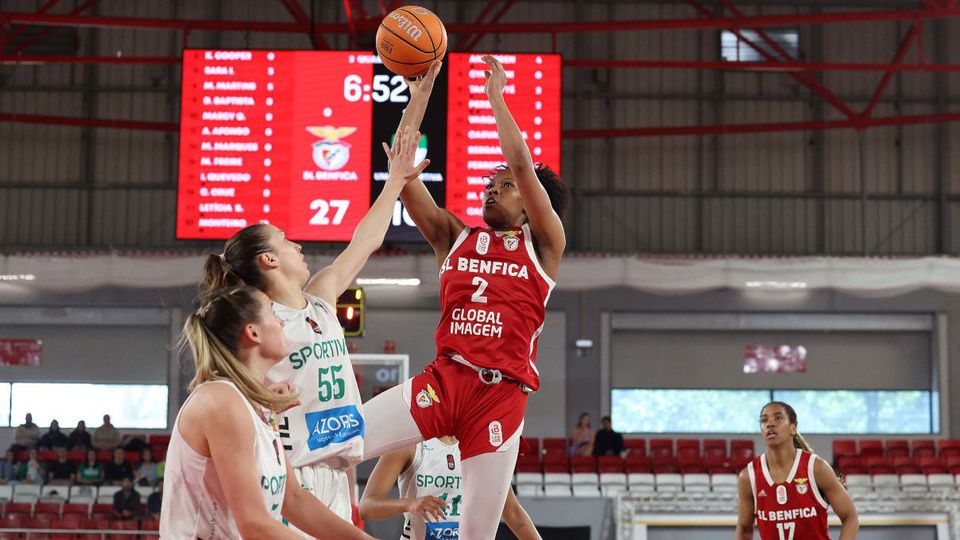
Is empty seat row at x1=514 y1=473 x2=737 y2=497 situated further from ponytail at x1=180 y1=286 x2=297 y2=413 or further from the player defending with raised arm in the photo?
ponytail at x1=180 y1=286 x2=297 y2=413

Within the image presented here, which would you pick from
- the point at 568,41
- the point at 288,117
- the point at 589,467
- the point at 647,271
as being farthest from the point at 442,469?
A: the point at 568,41

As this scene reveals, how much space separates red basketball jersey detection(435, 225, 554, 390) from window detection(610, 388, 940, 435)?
16691 millimetres

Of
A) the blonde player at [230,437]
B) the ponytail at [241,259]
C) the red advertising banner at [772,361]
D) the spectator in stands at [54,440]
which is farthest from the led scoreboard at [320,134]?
the red advertising banner at [772,361]

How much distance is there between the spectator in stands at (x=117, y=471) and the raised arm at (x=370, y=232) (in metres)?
12.7

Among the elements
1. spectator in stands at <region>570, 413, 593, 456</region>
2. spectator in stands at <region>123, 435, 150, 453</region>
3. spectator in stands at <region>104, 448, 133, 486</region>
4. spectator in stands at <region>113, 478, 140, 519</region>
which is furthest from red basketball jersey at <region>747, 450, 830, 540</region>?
spectator in stands at <region>123, 435, 150, 453</region>

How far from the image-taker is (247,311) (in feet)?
9.98

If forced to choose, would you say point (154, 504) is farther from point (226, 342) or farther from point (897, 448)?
point (226, 342)

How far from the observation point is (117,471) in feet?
53.0

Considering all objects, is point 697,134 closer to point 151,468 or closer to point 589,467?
point 589,467

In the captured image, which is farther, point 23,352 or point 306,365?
point 23,352

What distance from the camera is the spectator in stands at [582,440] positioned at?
17.5 m

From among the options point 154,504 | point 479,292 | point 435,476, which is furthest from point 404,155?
point 154,504

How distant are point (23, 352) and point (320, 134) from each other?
12.6 m

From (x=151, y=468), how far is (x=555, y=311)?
27.1 ft
